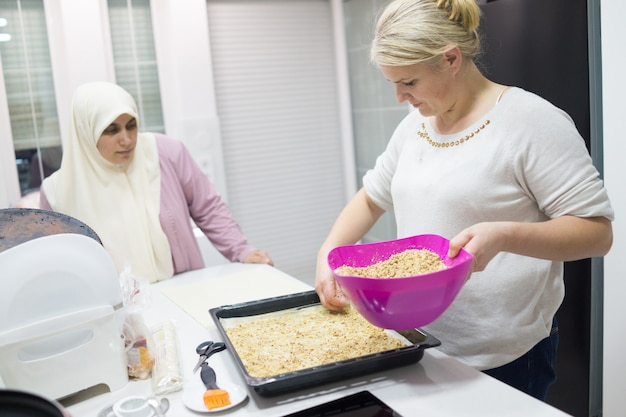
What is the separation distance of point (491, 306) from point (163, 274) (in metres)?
1.21

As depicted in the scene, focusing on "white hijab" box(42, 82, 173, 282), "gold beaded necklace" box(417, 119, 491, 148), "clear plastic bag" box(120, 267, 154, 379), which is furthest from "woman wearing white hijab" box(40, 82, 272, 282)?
"gold beaded necklace" box(417, 119, 491, 148)

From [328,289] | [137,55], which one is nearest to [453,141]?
[328,289]

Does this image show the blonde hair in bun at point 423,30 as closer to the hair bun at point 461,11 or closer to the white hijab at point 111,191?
the hair bun at point 461,11

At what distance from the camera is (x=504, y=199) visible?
1.14 m

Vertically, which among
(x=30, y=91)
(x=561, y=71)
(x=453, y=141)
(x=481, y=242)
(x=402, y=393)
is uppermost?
(x=30, y=91)

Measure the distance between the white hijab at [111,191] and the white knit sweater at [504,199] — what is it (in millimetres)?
1063

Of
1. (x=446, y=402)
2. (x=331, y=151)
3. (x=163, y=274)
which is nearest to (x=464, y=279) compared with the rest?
(x=446, y=402)

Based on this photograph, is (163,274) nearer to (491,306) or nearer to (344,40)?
(491,306)

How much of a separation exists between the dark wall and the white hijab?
135 centimetres

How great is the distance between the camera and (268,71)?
137 inches

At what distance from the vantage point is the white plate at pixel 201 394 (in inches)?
38.6

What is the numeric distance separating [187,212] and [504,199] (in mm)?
1332

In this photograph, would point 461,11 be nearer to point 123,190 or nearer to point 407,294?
point 407,294

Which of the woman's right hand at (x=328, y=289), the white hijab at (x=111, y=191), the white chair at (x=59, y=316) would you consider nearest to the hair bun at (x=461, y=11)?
the woman's right hand at (x=328, y=289)
